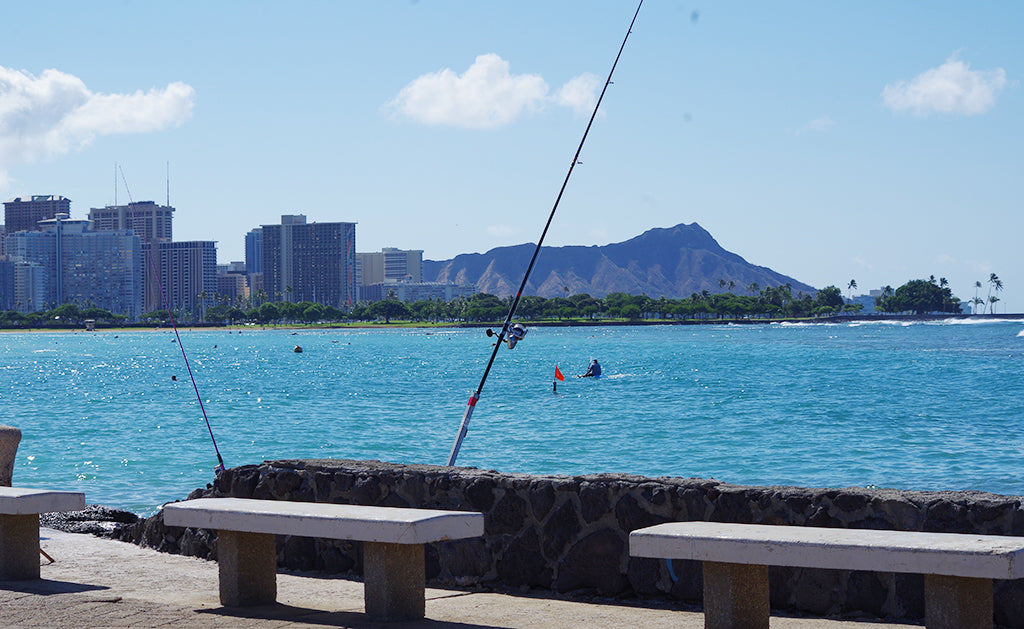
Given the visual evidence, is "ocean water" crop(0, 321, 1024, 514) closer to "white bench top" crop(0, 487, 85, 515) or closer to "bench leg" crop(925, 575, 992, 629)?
"white bench top" crop(0, 487, 85, 515)

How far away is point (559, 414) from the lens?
4206 cm

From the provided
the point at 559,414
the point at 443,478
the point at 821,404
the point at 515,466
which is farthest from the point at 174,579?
the point at 821,404

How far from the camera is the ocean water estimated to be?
24641 millimetres

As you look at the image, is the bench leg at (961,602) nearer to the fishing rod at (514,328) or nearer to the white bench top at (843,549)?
the white bench top at (843,549)

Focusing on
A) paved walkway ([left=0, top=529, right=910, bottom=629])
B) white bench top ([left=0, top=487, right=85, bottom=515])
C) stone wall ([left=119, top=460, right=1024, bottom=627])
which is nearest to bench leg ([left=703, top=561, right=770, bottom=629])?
paved walkway ([left=0, top=529, right=910, bottom=629])

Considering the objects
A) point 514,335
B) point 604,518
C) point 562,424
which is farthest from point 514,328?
point 562,424

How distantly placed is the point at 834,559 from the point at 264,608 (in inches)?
134

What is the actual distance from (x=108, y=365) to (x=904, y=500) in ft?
323

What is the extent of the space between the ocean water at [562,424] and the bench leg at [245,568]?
1185cm

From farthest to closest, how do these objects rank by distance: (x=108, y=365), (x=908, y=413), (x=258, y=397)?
(x=108, y=365) < (x=258, y=397) < (x=908, y=413)

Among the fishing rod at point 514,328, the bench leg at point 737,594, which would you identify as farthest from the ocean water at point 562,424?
the bench leg at point 737,594

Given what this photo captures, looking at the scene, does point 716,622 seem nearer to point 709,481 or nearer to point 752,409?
point 709,481

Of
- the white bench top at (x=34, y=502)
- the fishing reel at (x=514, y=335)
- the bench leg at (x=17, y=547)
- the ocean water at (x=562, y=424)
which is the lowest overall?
the ocean water at (x=562, y=424)

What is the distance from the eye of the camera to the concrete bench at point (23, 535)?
7605 millimetres
